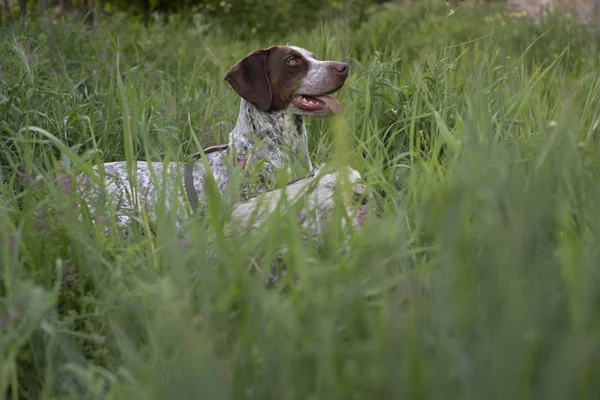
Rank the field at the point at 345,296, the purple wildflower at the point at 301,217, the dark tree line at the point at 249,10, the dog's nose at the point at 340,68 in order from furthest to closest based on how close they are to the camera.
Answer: the dark tree line at the point at 249,10
the dog's nose at the point at 340,68
the purple wildflower at the point at 301,217
the field at the point at 345,296

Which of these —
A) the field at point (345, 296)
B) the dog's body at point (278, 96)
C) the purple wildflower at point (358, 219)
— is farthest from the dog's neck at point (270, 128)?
the purple wildflower at point (358, 219)

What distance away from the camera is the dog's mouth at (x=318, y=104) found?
4055 millimetres

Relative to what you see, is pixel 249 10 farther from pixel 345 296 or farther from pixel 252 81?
pixel 345 296

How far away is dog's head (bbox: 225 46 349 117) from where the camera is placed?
4.02m

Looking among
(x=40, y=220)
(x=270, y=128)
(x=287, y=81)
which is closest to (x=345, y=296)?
(x=40, y=220)

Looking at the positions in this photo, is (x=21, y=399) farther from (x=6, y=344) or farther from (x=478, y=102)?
(x=478, y=102)

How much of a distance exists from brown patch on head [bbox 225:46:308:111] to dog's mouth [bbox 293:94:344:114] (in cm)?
6

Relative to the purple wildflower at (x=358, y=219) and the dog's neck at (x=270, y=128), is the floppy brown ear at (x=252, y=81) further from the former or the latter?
the purple wildflower at (x=358, y=219)

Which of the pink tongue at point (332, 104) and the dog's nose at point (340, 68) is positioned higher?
the dog's nose at point (340, 68)

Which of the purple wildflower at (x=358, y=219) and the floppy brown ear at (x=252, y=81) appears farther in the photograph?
the floppy brown ear at (x=252, y=81)

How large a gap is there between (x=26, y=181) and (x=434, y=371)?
161 cm

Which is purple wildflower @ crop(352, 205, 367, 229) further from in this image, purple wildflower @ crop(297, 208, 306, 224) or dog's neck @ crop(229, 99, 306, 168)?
dog's neck @ crop(229, 99, 306, 168)

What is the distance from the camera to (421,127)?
160 inches

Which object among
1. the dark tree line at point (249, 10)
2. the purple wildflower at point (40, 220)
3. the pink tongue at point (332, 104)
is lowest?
the dark tree line at point (249, 10)
